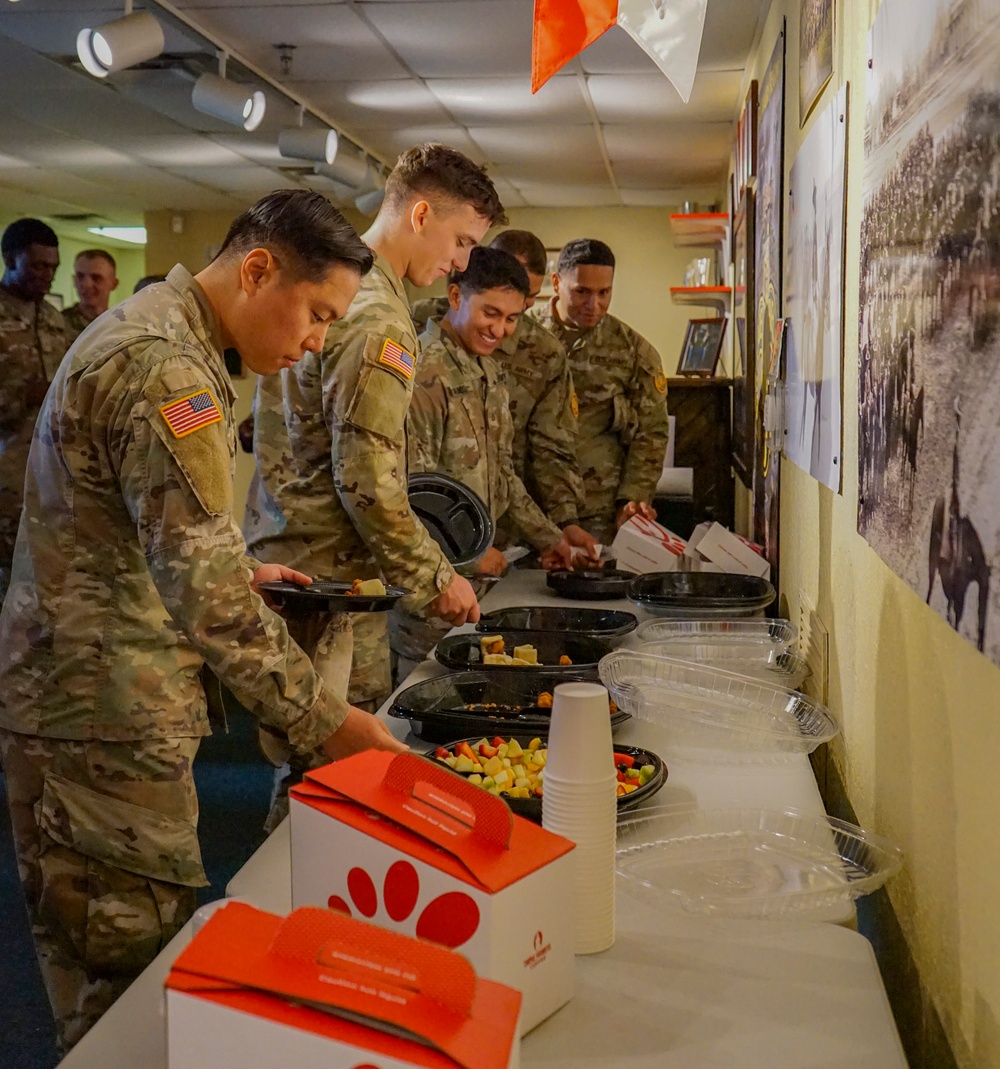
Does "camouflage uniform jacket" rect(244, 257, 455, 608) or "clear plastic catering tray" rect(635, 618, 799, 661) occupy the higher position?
"camouflage uniform jacket" rect(244, 257, 455, 608)

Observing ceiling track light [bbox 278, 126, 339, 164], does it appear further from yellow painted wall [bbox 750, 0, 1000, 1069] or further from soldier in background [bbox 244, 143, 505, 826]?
yellow painted wall [bbox 750, 0, 1000, 1069]

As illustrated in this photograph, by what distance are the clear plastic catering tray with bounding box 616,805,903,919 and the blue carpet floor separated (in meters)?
1.61

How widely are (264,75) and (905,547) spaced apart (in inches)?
179

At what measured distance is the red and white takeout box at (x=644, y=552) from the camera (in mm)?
3168

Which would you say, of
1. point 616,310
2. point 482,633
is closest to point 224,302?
point 482,633

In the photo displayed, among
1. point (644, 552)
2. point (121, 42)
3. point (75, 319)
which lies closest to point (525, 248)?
point (644, 552)

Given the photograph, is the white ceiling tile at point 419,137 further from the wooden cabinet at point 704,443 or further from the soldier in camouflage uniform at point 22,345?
the soldier in camouflage uniform at point 22,345

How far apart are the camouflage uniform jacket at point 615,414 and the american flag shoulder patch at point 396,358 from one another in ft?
6.56

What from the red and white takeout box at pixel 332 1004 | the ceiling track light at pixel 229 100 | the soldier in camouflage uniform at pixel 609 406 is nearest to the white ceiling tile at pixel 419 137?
the ceiling track light at pixel 229 100

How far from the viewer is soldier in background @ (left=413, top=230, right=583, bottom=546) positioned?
12.4ft

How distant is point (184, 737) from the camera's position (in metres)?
1.59

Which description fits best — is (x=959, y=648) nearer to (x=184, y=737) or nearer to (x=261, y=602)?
(x=261, y=602)

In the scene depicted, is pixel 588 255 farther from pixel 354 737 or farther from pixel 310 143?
pixel 354 737

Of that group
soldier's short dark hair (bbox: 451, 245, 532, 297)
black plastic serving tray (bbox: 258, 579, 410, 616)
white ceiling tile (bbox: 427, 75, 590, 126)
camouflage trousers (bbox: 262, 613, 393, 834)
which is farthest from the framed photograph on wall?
black plastic serving tray (bbox: 258, 579, 410, 616)
